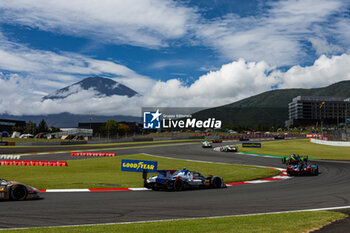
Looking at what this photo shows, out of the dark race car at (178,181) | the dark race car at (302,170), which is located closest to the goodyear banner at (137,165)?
the dark race car at (178,181)

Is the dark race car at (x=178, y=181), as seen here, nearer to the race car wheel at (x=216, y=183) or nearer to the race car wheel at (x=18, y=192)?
the race car wheel at (x=216, y=183)

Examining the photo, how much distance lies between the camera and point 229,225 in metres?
9.24

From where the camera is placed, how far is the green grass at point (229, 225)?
28.2 feet

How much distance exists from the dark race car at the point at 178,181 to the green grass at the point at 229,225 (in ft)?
28.2

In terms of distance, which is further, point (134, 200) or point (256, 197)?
point (256, 197)

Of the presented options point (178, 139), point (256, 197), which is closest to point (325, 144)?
point (178, 139)

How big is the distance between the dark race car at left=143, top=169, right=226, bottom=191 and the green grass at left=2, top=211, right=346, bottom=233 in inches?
338

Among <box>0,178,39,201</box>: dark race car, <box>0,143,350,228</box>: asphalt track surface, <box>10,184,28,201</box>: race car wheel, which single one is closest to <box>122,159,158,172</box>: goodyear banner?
<box>0,143,350,228</box>: asphalt track surface

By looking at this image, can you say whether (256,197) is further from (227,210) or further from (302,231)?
(302,231)

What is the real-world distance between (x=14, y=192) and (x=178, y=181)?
8472 mm

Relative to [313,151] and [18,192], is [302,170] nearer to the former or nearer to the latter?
[18,192]

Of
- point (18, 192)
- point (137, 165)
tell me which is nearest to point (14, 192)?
point (18, 192)

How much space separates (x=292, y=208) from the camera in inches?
508

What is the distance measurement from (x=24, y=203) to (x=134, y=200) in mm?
4309
